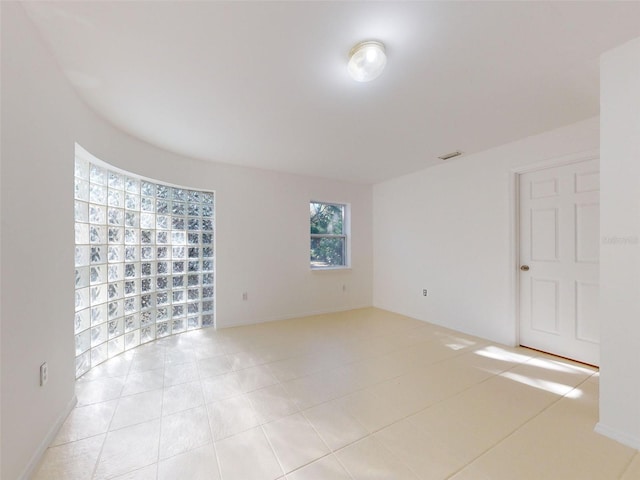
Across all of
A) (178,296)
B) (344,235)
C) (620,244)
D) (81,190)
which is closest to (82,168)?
(81,190)

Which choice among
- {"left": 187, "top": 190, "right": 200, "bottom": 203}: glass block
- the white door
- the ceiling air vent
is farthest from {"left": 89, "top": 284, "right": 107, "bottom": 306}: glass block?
the white door

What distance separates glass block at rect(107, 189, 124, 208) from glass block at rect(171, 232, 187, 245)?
0.66m

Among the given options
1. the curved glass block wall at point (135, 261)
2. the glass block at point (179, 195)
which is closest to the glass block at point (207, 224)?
the curved glass block wall at point (135, 261)

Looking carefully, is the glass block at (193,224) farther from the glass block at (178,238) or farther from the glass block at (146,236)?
the glass block at (146,236)

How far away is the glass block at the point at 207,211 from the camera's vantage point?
357 cm

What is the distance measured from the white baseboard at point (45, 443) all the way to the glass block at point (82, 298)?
0.74 meters

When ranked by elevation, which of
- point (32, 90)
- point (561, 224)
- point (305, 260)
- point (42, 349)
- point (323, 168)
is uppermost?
point (323, 168)

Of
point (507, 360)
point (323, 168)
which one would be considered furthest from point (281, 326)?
point (507, 360)

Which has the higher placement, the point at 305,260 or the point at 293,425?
the point at 305,260

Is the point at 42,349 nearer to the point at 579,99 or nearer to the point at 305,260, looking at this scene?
the point at 305,260

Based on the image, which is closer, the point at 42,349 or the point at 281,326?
the point at 42,349

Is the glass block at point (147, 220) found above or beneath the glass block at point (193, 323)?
above

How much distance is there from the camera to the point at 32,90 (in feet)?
4.59

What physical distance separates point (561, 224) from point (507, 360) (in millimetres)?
1447
